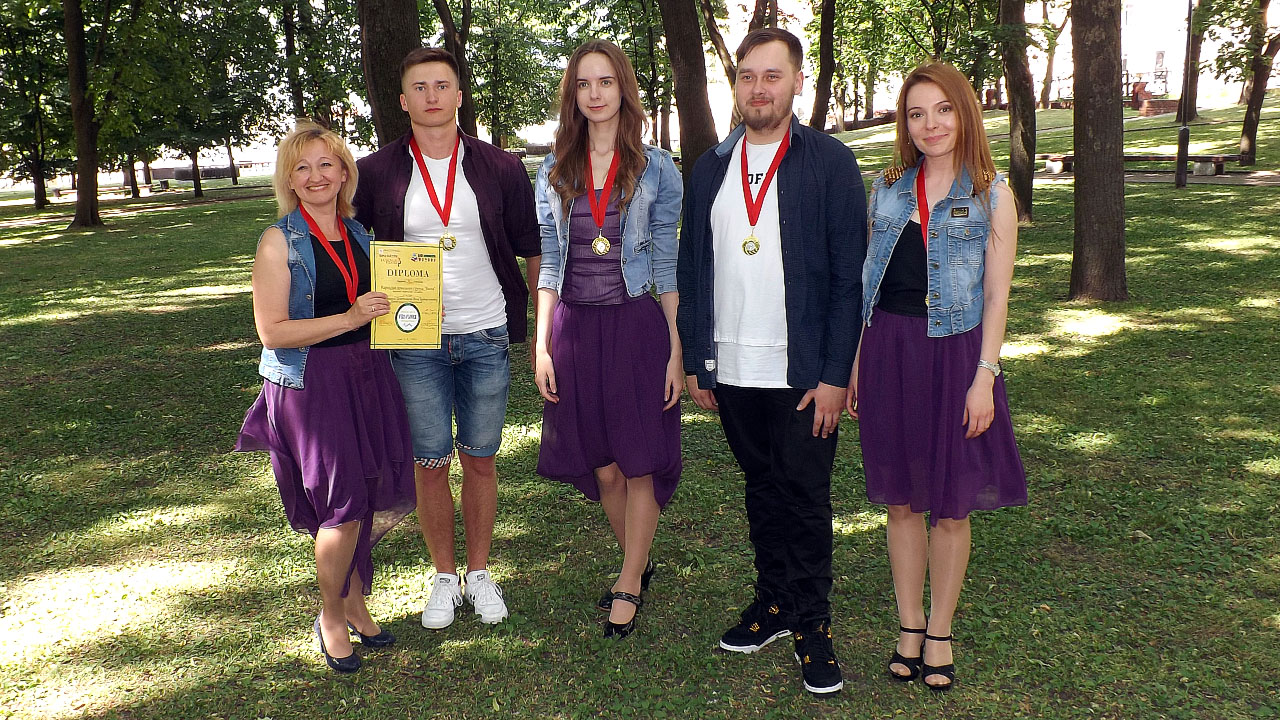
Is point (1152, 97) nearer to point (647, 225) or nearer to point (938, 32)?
point (938, 32)

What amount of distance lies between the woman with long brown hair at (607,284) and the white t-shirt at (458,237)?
257mm

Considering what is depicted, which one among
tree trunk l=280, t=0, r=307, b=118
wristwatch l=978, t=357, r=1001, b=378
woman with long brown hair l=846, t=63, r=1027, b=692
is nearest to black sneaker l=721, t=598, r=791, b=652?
woman with long brown hair l=846, t=63, r=1027, b=692

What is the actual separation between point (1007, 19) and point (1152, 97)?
36935 mm

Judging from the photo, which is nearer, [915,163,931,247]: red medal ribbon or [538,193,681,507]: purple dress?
[915,163,931,247]: red medal ribbon

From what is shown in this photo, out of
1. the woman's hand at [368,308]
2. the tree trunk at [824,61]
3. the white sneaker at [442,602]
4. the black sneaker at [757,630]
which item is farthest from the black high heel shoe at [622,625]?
the tree trunk at [824,61]

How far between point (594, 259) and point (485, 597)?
158 centimetres

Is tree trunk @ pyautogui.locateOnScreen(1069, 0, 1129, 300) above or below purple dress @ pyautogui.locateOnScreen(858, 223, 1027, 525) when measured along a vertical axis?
above

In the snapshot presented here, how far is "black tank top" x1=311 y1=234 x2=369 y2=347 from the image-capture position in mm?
3451

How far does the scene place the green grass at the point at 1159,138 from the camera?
23.5 metres

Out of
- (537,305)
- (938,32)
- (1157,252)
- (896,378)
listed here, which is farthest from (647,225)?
(938,32)

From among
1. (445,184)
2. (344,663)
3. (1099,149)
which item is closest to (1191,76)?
(1099,149)

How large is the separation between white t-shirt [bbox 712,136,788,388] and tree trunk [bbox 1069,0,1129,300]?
674cm

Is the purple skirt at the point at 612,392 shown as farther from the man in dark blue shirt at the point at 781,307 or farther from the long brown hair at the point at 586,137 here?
the long brown hair at the point at 586,137

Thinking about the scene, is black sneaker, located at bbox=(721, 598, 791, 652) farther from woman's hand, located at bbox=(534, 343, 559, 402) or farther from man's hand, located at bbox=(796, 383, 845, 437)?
woman's hand, located at bbox=(534, 343, 559, 402)
